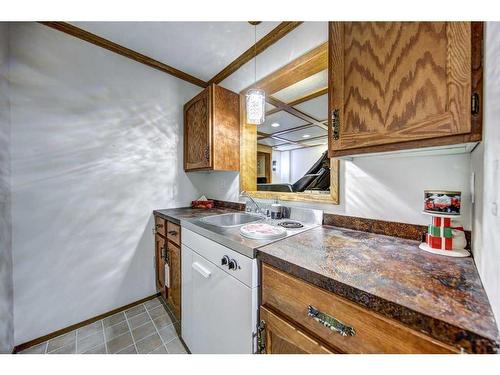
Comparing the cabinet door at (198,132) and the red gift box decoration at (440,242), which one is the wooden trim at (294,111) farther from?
the red gift box decoration at (440,242)

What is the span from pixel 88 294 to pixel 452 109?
2.31m

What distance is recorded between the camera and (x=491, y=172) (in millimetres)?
473

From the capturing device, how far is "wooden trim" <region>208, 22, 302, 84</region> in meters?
1.32

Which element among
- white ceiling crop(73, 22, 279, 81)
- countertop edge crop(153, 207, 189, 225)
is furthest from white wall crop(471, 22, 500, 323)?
countertop edge crop(153, 207, 189, 225)

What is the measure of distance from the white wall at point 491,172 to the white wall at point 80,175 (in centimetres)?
201

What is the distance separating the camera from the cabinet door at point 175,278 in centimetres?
136

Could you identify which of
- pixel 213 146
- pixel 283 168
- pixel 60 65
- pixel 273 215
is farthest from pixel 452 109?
pixel 283 168

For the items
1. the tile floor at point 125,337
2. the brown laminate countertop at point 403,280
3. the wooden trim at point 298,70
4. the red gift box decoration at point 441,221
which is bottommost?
the tile floor at point 125,337

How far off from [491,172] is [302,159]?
3918 millimetres

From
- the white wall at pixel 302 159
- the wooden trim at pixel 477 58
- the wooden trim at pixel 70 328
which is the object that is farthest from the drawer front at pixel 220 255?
the white wall at pixel 302 159

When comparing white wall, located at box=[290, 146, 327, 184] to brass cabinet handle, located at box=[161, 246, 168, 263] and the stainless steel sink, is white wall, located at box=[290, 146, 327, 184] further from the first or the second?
brass cabinet handle, located at box=[161, 246, 168, 263]

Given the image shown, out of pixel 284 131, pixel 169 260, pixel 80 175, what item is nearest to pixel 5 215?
pixel 80 175

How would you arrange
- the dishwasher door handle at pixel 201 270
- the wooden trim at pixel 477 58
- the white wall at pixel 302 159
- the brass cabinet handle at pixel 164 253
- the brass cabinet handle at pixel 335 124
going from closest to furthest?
the wooden trim at pixel 477 58, the brass cabinet handle at pixel 335 124, the dishwasher door handle at pixel 201 270, the brass cabinet handle at pixel 164 253, the white wall at pixel 302 159
